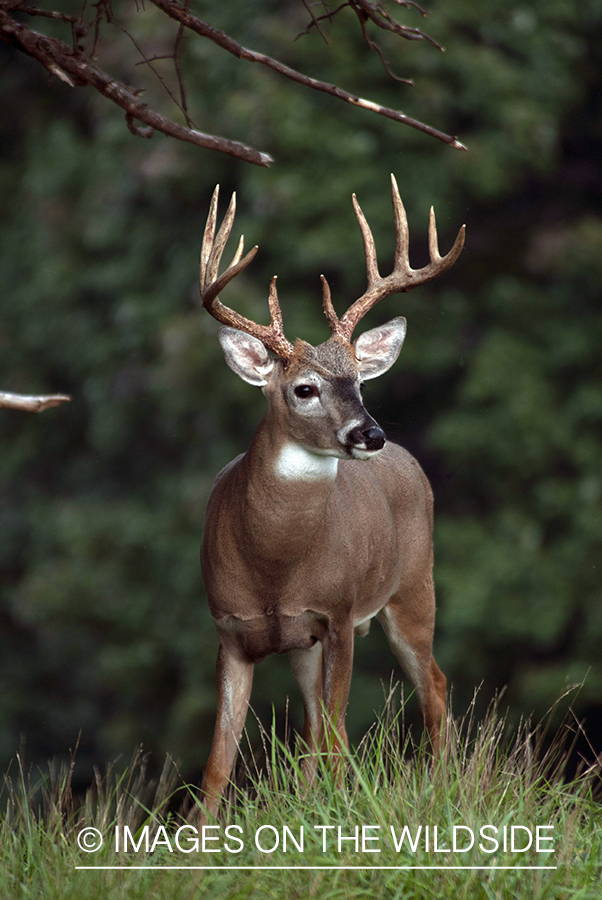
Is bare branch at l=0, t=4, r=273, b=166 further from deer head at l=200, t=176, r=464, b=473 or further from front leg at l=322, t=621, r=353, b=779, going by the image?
front leg at l=322, t=621, r=353, b=779

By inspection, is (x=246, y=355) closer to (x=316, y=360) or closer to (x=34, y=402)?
(x=316, y=360)

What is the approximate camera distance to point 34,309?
13.4m

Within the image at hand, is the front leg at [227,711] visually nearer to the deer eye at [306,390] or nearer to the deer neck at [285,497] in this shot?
the deer neck at [285,497]

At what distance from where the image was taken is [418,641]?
4715mm

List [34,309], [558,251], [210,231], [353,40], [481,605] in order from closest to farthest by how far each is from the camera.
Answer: [210,231] → [481,605] → [558,251] → [353,40] → [34,309]

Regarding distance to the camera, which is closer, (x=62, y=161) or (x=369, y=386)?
(x=369, y=386)

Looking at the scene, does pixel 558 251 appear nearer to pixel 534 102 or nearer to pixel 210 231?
pixel 534 102

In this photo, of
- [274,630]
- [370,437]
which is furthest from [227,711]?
[370,437]

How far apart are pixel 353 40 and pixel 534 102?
5.86 feet

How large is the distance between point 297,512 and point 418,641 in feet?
3.40

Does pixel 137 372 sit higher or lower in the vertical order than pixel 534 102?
lower

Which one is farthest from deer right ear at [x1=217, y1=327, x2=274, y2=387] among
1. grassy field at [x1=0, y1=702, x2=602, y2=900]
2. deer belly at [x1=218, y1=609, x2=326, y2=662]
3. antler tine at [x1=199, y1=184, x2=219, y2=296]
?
grassy field at [x1=0, y1=702, x2=602, y2=900]

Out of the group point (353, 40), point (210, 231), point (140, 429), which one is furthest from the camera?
point (140, 429)

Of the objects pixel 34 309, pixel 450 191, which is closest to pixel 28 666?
pixel 34 309
